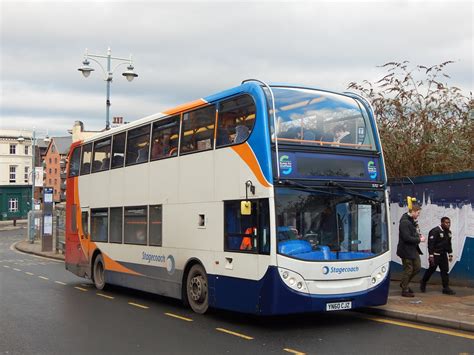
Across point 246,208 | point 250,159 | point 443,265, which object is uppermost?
point 250,159

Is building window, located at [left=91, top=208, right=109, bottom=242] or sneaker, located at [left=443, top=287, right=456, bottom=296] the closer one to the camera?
sneaker, located at [left=443, top=287, right=456, bottom=296]

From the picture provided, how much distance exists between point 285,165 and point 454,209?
586 cm

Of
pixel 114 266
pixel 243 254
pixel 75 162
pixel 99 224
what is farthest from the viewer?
pixel 75 162

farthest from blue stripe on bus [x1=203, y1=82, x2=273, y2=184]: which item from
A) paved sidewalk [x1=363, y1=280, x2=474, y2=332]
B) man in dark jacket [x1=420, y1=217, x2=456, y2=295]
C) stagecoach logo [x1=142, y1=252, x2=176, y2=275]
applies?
man in dark jacket [x1=420, y1=217, x2=456, y2=295]

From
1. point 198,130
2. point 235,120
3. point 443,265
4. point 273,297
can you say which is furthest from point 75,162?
point 443,265

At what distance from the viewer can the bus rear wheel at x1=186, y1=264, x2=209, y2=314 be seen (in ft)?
35.2

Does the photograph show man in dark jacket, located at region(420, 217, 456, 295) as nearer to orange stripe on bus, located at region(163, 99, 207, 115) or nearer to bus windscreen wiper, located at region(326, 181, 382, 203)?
bus windscreen wiper, located at region(326, 181, 382, 203)

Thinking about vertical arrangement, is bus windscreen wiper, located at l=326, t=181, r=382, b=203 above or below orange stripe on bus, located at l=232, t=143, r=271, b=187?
below

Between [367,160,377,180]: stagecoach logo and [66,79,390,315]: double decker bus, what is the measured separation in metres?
0.02

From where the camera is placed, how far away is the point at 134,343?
8.61 metres

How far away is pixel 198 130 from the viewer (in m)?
11.1

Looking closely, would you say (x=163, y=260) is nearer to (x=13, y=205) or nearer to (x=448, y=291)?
(x=448, y=291)

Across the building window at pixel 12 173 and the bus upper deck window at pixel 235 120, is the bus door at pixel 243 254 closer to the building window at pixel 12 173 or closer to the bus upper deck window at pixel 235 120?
the bus upper deck window at pixel 235 120

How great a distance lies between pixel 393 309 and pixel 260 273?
285cm
